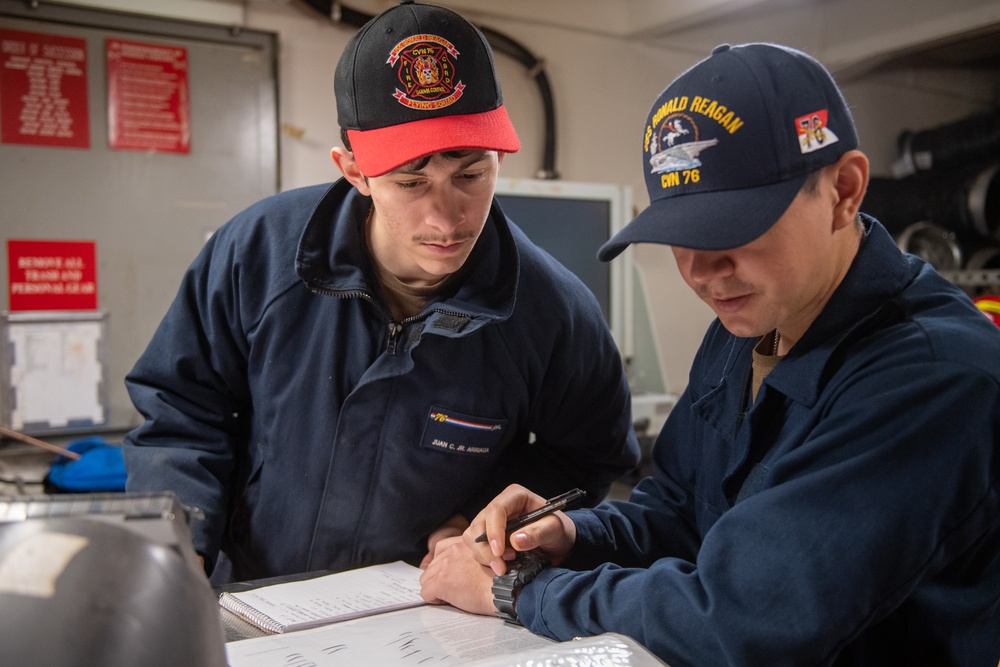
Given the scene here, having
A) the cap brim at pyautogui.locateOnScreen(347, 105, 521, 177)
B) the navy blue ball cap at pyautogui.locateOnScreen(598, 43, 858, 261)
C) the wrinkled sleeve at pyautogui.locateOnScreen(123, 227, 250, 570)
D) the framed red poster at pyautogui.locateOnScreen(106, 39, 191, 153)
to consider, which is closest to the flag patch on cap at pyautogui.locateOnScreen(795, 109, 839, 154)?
the navy blue ball cap at pyautogui.locateOnScreen(598, 43, 858, 261)

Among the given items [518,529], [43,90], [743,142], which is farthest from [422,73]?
[43,90]

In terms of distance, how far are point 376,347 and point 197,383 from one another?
0.31 metres

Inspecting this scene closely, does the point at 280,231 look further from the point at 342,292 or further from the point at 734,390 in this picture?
the point at 734,390

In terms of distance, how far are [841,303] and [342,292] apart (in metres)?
0.72

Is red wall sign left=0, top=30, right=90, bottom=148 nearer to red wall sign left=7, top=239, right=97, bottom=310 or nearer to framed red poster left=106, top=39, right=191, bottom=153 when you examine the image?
framed red poster left=106, top=39, right=191, bottom=153

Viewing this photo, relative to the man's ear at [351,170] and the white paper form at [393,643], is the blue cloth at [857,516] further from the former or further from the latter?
the man's ear at [351,170]

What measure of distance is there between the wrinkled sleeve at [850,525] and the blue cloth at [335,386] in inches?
21.7

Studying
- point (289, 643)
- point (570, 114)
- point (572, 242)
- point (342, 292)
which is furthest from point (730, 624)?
point (570, 114)

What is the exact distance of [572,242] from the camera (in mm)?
3004

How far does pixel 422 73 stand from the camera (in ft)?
3.93

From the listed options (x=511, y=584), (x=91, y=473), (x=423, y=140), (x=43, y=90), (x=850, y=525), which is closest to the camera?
(x=850, y=525)

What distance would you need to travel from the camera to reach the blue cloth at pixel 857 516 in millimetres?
759

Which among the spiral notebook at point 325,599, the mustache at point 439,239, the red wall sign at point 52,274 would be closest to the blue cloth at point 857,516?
the spiral notebook at point 325,599

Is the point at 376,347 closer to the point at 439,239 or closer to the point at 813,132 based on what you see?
the point at 439,239
